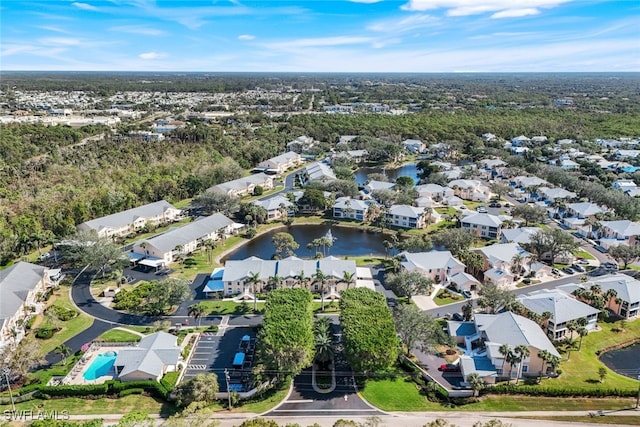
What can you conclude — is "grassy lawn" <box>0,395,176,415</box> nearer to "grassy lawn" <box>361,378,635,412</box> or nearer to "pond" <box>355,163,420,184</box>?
"grassy lawn" <box>361,378,635,412</box>

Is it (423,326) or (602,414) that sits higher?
(423,326)

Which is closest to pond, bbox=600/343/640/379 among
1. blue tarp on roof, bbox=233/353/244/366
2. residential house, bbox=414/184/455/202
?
blue tarp on roof, bbox=233/353/244/366

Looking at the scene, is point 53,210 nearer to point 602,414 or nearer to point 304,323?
point 304,323

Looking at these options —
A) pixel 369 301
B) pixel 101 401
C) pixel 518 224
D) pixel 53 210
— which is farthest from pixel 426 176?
pixel 101 401

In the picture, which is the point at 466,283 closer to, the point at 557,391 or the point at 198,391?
the point at 557,391

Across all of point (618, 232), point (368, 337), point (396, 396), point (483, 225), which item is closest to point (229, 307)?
point (368, 337)

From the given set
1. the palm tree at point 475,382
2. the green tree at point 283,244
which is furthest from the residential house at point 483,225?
the palm tree at point 475,382
